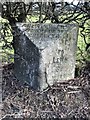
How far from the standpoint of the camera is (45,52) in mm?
1626

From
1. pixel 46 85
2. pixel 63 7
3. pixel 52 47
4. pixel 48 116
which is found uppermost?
pixel 63 7

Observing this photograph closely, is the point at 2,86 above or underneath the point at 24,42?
underneath

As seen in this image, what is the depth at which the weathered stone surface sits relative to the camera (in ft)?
5.40

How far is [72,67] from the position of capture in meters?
1.79

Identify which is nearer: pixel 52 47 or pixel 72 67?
pixel 52 47

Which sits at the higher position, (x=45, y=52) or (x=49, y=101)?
(x=45, y=52)

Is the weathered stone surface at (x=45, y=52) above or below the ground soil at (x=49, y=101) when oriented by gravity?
above

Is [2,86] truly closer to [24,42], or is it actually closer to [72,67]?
[24,42]

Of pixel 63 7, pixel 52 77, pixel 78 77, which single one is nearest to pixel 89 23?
pixel 63 7

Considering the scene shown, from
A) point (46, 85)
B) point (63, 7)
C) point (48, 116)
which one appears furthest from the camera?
point (63, 7)

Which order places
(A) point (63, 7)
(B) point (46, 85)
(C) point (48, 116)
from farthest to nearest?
(A) point (63, 7) < (B) point (46, 85) < (C) point (48, 116)

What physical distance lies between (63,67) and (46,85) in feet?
0.49

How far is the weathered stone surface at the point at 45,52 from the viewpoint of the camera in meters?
1.65

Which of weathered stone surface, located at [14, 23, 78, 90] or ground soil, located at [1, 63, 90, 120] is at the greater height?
weathered stone surface, located at [14, 23, 78, 90]
